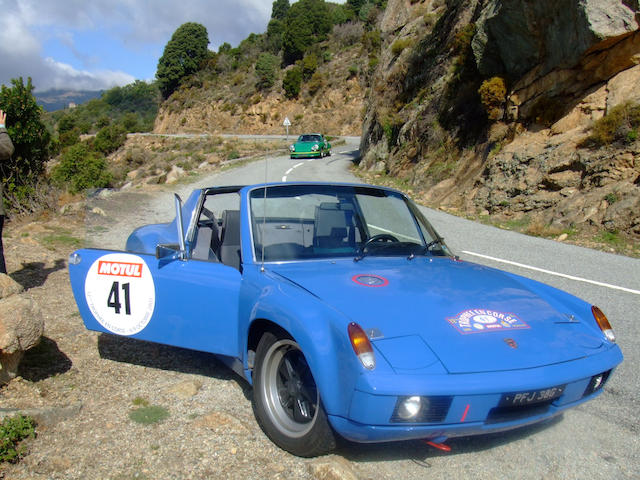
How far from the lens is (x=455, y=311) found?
295 cm

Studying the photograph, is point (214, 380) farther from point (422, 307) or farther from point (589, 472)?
point (589, 472)

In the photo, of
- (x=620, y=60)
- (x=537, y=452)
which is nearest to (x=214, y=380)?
(x=537, y=452)

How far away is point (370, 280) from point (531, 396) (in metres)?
1.11

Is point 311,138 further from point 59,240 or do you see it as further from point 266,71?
point 266,71

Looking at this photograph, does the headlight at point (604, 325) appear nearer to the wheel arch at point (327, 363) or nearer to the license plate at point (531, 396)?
the license plate at point (531, 396)

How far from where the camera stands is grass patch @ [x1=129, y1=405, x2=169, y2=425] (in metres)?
3.24

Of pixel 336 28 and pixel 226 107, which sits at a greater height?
pixel 336 28

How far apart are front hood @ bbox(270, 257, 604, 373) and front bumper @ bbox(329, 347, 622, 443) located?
0.24 feet

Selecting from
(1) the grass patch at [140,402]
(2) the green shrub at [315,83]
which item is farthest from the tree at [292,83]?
(1) the grass patch at [140,402]

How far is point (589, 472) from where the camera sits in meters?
2.78

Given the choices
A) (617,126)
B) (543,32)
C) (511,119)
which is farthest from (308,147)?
(617,126)

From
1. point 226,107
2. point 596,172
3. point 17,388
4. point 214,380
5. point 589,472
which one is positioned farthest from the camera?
point 226,107

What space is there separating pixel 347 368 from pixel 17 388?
2354mm

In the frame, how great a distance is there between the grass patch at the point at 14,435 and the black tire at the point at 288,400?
123cm
